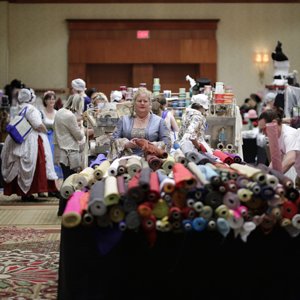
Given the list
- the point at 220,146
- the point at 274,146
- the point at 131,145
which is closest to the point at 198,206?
the point at 274,146

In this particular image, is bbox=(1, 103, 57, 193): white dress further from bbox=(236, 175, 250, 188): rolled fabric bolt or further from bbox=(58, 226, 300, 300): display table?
bbox=(236, 175, 250, 188): rolled fabric bolt

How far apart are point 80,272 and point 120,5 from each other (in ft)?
50.8

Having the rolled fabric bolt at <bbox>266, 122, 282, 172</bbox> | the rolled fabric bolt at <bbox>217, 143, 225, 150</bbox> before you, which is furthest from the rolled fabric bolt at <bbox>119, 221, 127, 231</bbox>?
the rolled fabric bolt at <bbox>217, 143, 225, 150</bbox>

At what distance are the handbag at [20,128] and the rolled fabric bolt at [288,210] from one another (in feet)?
21.5

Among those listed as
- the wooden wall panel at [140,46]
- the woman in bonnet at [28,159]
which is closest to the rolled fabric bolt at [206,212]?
the woman in bonnet at [28,159]

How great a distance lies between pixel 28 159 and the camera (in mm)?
10281

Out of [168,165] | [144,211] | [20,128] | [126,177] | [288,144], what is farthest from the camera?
[20,128]

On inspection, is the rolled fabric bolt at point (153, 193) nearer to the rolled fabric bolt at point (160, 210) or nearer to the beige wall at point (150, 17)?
the rolled fabric bolt at point (160, 210)

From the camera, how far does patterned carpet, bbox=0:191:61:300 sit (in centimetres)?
525

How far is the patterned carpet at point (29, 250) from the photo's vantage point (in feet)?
17.2

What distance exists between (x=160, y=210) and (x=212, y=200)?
0.86ft

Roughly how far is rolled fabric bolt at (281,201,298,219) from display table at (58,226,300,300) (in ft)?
0.32

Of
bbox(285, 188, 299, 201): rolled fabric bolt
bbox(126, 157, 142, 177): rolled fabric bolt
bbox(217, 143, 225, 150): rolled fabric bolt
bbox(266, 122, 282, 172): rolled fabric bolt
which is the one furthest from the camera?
bbox(217, 143, 225, 150): rolled fabric bolt

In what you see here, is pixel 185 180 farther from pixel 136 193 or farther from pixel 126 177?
pixel 126 177
